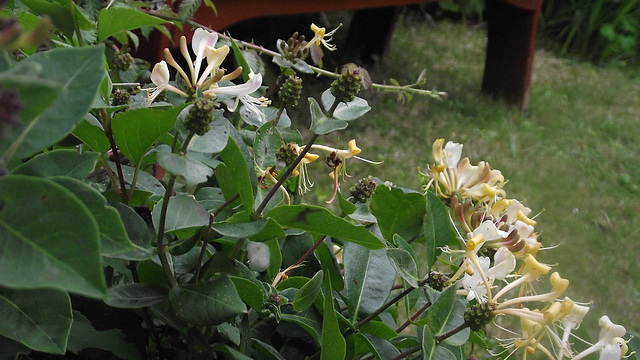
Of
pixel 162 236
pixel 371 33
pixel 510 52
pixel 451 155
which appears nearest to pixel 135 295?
pixel 162 236

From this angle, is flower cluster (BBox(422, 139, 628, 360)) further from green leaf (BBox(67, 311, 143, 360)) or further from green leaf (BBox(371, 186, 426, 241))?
green leaf (BBox(67, 311, 143, 360))

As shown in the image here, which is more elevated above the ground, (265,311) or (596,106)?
(265,311)

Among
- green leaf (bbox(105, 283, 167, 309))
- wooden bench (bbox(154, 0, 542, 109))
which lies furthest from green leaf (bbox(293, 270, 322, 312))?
wooden bench (bbox(154, 0, 542, 109))

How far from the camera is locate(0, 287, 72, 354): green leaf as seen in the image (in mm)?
369

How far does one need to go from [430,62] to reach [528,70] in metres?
0.81

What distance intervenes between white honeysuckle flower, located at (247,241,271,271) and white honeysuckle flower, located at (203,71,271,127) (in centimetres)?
12

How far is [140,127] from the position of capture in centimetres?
46

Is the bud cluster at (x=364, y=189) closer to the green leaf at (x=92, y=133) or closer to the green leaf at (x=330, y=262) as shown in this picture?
the green leaf at (x=330, y=262)

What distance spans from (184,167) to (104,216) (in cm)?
10

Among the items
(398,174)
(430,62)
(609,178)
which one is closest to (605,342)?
(398,174)

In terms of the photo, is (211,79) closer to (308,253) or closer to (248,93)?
(248,93)

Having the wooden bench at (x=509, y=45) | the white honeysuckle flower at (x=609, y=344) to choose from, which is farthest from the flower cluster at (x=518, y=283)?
the wooden bench at (x=509, y=45)

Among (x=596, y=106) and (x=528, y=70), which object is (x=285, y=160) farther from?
(x=596, y=106)

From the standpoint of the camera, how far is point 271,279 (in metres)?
0.60
